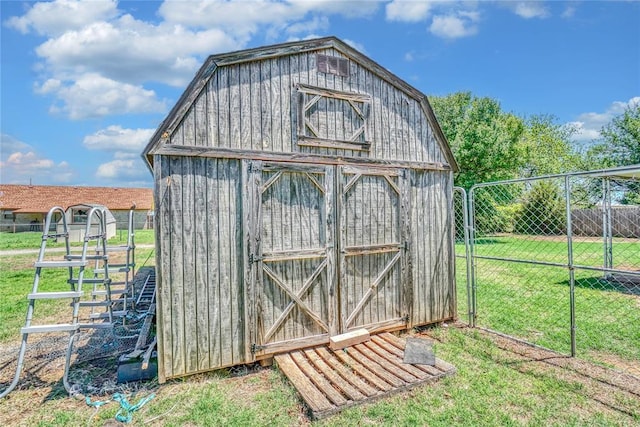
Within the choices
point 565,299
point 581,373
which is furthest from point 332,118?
point 565,299

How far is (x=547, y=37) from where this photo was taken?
8.34 meters

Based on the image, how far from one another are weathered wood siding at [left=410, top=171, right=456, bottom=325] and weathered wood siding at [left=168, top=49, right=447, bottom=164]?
556 millimetres

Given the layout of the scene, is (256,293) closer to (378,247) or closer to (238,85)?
(378,247)

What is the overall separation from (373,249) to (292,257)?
1.29 m

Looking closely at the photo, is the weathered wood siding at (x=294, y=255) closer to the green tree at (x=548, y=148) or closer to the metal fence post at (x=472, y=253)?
the metal fence post at (x=472, y=253)

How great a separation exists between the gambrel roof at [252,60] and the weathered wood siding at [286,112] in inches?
2.0

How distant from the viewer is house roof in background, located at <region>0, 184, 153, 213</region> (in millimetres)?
26500

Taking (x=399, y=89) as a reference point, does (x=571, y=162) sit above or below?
above

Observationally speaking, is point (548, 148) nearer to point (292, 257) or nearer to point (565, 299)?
point (565, 299)

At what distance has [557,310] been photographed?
20.2 ft

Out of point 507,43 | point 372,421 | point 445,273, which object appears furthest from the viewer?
point 507,43

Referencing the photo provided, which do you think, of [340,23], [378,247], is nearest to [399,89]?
Answer: [340,23]

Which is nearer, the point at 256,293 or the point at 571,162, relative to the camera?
the point at 256,293

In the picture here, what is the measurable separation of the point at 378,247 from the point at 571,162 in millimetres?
28560
